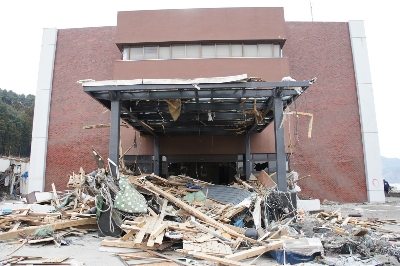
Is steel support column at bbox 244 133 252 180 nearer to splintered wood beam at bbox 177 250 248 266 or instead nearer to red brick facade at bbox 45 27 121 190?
red brick facade at bbox 45 27 121 190

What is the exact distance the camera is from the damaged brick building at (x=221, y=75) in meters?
18.4

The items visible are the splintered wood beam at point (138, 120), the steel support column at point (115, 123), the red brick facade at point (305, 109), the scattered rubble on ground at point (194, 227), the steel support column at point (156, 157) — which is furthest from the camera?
the red brick facade at point (305, 109)

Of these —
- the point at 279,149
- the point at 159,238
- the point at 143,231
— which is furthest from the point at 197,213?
the point at 279,149

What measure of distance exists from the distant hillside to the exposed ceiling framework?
13975 cm

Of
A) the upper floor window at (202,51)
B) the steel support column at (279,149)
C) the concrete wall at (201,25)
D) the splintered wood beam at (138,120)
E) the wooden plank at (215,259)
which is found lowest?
the wooden plank at (215,259)

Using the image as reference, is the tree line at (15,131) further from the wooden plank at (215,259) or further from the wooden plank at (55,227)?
the wooden plank at (215,259)

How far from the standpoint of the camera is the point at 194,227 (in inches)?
324

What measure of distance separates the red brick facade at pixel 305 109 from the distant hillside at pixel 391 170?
426 ft

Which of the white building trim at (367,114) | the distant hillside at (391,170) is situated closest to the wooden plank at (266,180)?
the white building trim at (367,114)

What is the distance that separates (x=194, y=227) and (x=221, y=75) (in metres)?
11.5

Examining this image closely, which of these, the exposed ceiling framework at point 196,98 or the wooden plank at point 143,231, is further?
the exposed ceiling framework at point 196,98

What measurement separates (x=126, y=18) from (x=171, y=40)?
3134mm

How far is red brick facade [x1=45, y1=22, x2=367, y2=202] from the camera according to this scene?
66.0ft

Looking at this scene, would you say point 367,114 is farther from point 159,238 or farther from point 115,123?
point 159,238
